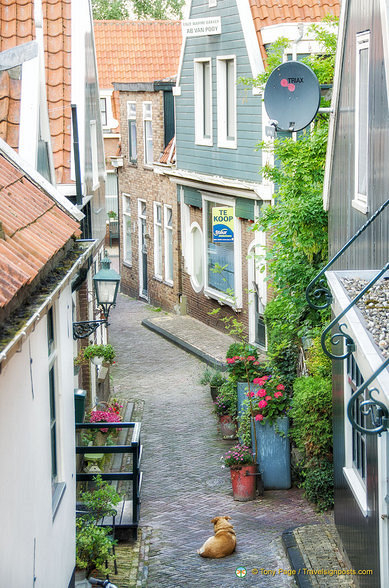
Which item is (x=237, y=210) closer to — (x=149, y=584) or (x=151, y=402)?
(x=151, y=402)

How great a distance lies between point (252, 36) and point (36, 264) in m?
15.1

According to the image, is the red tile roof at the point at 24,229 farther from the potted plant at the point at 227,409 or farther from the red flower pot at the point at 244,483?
the potted plant at the point at 227,409

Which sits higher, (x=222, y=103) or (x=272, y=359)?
(x=222, y=103)

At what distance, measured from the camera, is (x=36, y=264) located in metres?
5.15

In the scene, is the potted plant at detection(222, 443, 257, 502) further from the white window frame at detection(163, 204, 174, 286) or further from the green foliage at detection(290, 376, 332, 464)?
the white window frame at detection(163, 204, 174, 286)

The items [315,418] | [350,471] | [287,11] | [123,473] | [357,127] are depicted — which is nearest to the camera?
[357,127]

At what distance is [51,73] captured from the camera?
13.2 meters

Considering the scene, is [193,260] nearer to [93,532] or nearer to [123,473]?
[123,473]

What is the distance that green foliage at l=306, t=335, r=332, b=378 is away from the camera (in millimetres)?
12117

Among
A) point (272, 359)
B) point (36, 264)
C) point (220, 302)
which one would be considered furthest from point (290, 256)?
point (36, 264)

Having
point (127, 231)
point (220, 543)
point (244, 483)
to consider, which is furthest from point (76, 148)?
point (127, 231)

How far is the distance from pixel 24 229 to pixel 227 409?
31.6 feet

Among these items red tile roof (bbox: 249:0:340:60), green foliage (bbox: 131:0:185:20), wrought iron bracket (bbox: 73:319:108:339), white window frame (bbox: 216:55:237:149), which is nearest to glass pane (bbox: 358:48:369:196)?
wrought iron bracket (bbox: 73:319:108:339)

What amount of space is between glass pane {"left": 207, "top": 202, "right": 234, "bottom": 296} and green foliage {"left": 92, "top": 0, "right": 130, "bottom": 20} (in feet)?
102
